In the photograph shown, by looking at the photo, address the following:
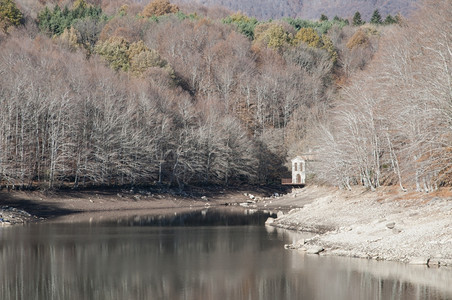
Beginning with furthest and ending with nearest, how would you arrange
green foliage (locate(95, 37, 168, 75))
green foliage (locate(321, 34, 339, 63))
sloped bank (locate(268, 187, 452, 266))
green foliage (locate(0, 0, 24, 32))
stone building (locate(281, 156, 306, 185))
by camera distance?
1. green foliage (locate(321, 34, 339, 63))
2. green foliage (locate(0, 0, 24, 32))
3. green foliage (locate(95, 37, 168, 75))
4. stone building (locate(281, 156, 306, 185))
5. sloped bank (locate(268, 187, 452, 266))

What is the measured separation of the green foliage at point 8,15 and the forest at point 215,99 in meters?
0.45

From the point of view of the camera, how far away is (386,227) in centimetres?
3531

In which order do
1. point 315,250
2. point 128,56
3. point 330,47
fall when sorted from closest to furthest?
1. point 315,250
2. point 128,56
3. point 330,47

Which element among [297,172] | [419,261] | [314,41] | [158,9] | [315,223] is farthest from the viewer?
[158,9]

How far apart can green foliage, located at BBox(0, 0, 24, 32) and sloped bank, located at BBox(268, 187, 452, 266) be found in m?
81.5

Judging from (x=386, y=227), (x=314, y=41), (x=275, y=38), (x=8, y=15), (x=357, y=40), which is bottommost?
(x=386, y=227)

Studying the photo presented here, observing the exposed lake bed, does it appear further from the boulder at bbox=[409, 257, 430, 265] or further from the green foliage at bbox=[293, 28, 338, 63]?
the green foliage at bbox=[293, 28, 338, 63]

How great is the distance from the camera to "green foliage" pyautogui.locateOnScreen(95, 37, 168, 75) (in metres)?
105

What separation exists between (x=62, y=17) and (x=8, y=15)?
1653cm

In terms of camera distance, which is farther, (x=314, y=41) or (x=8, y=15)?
(x=314, y=41)

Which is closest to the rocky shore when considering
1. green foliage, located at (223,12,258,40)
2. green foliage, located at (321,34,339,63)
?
green foliage, located at (321,34,339,63)

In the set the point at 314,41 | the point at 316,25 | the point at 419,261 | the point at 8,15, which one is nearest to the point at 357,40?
the point at 314,41

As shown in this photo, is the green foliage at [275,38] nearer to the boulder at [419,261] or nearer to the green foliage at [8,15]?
the green foliage at [8,15]

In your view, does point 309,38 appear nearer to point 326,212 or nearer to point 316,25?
point 316,25
